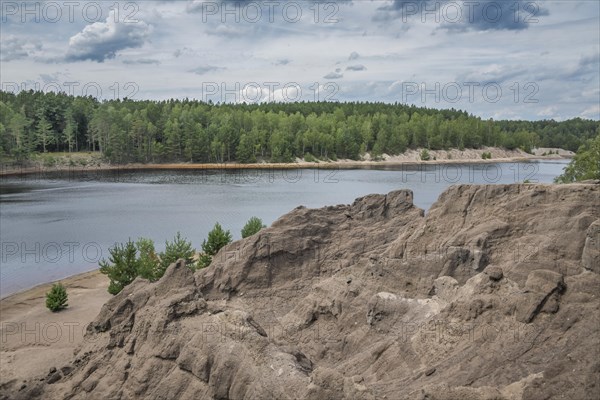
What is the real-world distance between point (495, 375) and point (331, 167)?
127 meters

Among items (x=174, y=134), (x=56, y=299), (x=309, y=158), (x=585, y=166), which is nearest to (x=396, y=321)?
(x=56, y=299)

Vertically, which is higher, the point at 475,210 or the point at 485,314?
the point at 475,210

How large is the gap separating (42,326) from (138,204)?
1888 inches

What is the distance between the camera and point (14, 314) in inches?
1337

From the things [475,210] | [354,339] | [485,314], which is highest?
[475,210]

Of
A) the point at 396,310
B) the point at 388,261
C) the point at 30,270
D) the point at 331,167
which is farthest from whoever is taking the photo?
the point at 331,167

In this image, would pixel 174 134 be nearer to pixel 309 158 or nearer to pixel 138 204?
pixel 309 158

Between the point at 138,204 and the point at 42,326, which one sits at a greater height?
the point at 138,204

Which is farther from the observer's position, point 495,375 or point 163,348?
point 163,348

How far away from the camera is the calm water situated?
50500 mm

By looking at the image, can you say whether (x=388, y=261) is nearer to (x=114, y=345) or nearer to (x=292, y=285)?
(x=292, y=285)

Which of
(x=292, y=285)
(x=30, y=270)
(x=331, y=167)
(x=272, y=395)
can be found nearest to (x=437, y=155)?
(x=331, y=167)

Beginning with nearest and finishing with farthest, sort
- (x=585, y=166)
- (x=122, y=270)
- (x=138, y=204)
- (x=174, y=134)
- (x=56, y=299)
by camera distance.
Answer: (x=56, y=299) → (x=122, y=270) → (x=585, y=166) → (x=138, y=204) → (x=174, y=134)

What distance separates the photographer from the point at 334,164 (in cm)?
14600
